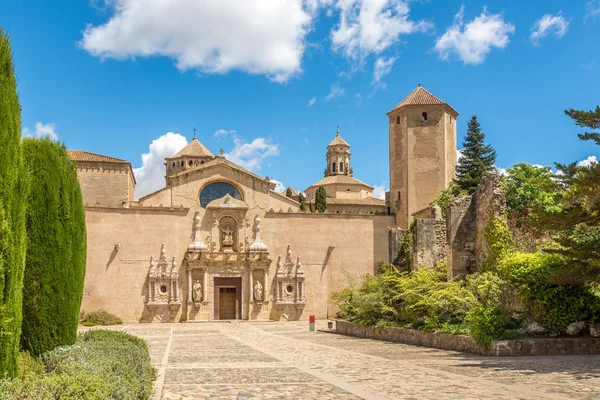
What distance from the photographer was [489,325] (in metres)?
14.9

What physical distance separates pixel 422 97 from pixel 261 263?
13790mm

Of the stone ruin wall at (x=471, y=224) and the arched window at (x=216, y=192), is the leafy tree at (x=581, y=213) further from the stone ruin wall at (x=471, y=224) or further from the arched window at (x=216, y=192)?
the arched window at (x=216, y=192)

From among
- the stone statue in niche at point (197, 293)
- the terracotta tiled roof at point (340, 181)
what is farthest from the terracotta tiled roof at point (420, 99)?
the terracotta tiled roof at point (340, 181)

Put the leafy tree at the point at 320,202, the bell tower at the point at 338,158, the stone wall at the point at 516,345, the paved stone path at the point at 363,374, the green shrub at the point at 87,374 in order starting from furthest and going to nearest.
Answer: the bell tower at the point at 338,158 < the leafy tree at the point at 320,202 < the stone wall at the point at 516,345 < the paved stone path at the point at 363,374 < the green shrub at the point at 87,374

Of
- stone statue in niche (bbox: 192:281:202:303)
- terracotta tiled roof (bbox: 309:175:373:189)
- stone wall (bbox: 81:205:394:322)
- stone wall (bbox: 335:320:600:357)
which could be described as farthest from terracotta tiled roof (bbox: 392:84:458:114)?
terracotta tiled roof (bbox: 309:175:373:189)

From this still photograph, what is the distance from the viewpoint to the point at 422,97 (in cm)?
4000

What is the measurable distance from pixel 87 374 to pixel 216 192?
29.8 m

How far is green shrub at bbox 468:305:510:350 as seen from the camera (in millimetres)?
14875

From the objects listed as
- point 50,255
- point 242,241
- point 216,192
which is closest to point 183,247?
point 242,241

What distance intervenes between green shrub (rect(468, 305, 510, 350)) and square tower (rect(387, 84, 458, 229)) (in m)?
22.6

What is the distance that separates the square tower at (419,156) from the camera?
3844 centimetres

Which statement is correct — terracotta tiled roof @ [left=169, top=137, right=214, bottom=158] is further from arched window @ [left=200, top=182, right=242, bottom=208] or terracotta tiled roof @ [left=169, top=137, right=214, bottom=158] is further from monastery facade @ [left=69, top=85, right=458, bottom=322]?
arched window @ [left=200, top=182, right=242, bottom=208]

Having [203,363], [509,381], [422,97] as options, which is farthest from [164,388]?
[422,97]

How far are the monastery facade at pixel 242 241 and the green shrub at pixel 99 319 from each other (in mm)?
916
